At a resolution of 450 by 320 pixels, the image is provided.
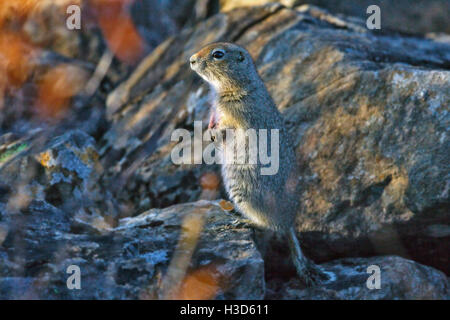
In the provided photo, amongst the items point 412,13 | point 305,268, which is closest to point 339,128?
point 305,268

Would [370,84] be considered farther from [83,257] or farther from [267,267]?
[83,257]

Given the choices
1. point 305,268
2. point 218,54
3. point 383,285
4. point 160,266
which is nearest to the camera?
point 160,266

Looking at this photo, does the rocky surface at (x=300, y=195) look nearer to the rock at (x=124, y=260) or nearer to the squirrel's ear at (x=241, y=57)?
the rock at (x=124, y=260)

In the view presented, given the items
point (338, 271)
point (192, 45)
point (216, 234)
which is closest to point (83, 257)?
point (216, 234)

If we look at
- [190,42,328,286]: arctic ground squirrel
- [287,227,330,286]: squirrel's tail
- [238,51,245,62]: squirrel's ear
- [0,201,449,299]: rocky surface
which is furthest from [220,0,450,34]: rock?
[0,201,449,299]: rocky surface

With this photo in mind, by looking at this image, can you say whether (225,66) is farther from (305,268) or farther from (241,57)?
(305,268)

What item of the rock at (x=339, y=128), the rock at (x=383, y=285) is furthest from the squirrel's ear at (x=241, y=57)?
the rock at (x=383, y=285)

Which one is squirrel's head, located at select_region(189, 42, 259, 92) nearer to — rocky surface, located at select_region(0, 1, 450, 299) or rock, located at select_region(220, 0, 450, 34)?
rocky surface, located at select_region(0, 1, 450, 299)

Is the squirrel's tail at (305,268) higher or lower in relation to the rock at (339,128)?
lower
